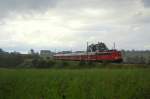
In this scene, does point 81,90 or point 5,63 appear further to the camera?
point 5,63

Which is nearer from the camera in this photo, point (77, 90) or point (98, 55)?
point (77, 90)

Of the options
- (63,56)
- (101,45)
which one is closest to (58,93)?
(101,45)

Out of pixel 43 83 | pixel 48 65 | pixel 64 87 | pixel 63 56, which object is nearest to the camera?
pixel 64 87

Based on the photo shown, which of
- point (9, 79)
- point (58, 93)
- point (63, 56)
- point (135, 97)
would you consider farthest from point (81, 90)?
point (63, 56)

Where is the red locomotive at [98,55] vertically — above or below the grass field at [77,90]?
above

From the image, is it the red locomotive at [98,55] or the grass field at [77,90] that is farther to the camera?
the red locomotive at [98,55]

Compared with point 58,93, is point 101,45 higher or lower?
higher

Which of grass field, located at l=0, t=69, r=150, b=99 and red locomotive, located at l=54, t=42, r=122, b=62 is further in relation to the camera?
red locomotive, located at l=54, t=42, r=122, b=62

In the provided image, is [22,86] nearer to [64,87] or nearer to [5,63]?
[64,87]

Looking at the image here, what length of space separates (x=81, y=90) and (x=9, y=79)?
7458 mm

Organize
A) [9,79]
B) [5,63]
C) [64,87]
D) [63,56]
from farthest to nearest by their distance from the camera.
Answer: [63,56] < [5,63] < [9,79] < [64,87]

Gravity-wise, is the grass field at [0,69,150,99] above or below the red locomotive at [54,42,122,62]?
below

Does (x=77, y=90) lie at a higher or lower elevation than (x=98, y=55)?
lower

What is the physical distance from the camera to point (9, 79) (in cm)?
2559
